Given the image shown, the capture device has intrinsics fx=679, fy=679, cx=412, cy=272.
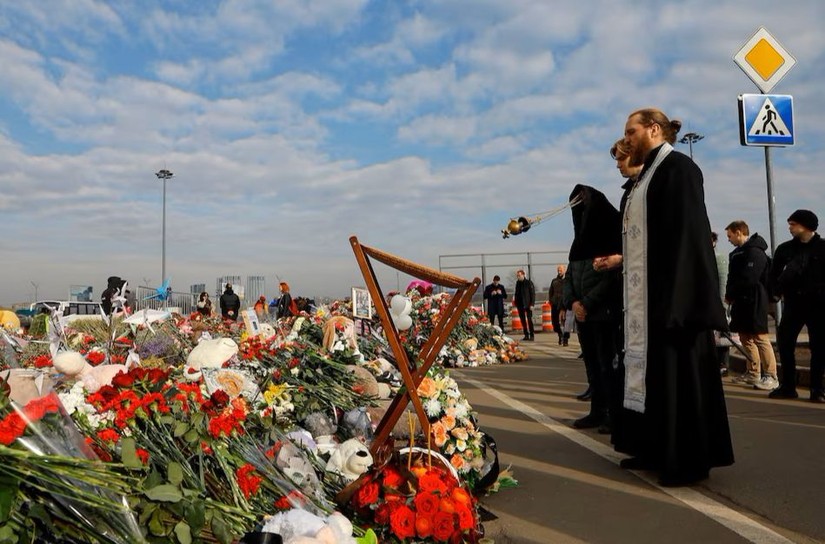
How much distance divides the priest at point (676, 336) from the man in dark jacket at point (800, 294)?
3.27m

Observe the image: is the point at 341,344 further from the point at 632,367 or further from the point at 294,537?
the point at 294,537

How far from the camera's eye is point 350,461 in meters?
3.16

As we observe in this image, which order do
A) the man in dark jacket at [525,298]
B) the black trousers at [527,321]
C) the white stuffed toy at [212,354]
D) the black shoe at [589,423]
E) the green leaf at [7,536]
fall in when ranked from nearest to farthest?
the green leaf at [7,536] → the white stuffed toy at [212,354] → the black shoe at [589,423] → the man in dark jacket at [525,298] → the black trousers at [527,321]

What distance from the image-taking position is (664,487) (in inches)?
148

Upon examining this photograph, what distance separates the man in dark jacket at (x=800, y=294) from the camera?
6.40 meters

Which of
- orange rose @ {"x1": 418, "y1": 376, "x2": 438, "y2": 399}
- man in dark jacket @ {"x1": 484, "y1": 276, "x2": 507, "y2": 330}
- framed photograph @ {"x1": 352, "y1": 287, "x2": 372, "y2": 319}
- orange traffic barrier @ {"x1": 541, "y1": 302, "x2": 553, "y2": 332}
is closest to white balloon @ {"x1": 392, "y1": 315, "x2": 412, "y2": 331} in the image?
orange rose @ {"x1": 418, "y1": 376, "x2": 438, "y2": 399}

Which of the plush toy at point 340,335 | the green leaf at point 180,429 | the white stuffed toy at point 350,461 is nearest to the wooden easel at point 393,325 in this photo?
the white stuffed toy at point 350,461

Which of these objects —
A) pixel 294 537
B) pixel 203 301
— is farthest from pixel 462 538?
pixel 203 301

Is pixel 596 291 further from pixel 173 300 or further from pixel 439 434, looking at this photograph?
pixel 173 300

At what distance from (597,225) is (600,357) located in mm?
1014

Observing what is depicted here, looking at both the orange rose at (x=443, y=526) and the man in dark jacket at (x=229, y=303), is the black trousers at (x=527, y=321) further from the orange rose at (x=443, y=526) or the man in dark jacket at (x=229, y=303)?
the orange rose at (x=443, y=526)

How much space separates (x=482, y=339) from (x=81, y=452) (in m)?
10.4

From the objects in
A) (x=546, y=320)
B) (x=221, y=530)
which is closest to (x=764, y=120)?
(x=221, y=530)

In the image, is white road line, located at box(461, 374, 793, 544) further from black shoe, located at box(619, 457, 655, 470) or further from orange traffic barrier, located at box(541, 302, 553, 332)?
orange traffic barrier, located at box(541, 302, 553, 332)
